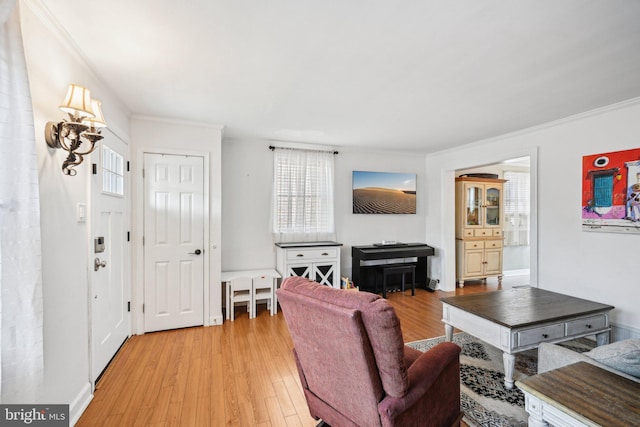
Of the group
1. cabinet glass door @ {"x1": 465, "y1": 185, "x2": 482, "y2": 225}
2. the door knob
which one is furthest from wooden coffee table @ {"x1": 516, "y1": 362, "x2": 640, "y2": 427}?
cabinet glass door @ {"x1": 465, "y1": 185, "x2": 482, "y2": 225}

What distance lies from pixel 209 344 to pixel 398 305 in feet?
8.52

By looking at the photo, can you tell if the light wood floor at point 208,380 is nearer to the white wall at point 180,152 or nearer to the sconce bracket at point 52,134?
the white wall at point 180,152

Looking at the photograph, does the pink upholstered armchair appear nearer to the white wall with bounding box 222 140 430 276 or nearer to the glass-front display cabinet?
the white wall with bounding box 222 140 430 276

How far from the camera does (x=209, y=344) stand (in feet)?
9.78

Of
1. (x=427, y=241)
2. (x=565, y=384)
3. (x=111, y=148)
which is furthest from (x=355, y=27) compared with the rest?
(x=427, y=241)

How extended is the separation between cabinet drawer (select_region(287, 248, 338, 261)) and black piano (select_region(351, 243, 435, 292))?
510 millimetres

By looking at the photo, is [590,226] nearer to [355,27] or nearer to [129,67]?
[355,27]

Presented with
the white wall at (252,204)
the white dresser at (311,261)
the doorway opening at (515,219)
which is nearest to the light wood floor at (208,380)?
the white dresser at (311,261)

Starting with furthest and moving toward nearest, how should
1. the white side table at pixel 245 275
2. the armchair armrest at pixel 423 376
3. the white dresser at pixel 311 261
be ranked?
the white dresser at pixel 311 261 < the white side table at pixel 245 275 < the armchair armrest at pixel 423 376

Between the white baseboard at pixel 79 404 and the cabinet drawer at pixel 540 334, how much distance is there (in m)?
3.08

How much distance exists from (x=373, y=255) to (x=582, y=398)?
134 inches

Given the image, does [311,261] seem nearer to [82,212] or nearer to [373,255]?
[373,255]

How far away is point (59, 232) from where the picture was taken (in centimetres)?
173

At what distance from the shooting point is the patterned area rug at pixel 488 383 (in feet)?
6.14
